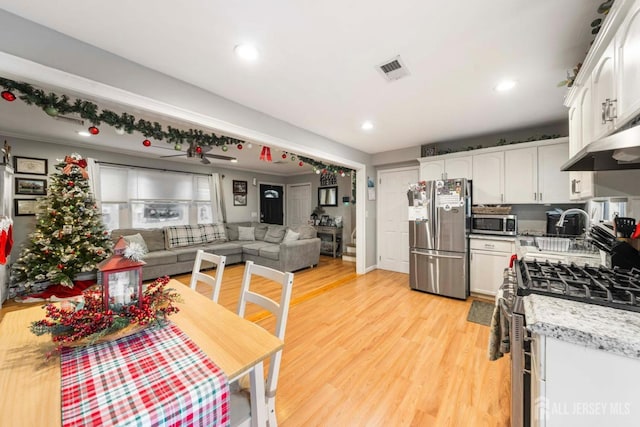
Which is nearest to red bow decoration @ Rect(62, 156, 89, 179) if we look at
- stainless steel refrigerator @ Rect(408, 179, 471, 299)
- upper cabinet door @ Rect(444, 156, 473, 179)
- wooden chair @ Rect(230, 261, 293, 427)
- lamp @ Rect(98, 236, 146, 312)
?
lamp @ Rect(98, 236, 146, 312)

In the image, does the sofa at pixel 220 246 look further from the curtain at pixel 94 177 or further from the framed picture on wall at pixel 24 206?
the framed picture on wall at pixel 24 206

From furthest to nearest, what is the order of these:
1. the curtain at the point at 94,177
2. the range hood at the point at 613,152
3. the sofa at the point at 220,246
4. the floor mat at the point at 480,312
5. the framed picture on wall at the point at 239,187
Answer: the framed picture on wall at the point at 239,187 < the sofa at the point at 220,246 < the curtain at the point at 94,177 < the floor mat at the point at 480,312 < the range hood at the point at 613,152

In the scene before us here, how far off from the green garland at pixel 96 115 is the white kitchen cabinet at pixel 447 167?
3.02m

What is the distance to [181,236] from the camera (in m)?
4.96

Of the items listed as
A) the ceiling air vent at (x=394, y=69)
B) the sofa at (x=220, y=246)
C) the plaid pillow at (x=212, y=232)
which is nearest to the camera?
the ceiling air vent at (x=394, y=69)

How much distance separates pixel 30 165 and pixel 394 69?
5.50m

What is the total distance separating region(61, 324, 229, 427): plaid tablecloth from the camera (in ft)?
2.13

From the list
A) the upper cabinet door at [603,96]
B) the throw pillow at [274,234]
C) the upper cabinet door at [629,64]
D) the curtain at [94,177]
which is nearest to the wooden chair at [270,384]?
the upper cabinet door at [629,64]

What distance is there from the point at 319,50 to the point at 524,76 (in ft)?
5.99

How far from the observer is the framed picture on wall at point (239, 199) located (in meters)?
6.59

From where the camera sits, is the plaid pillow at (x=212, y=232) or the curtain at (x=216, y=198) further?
the curtain at (x=216, y=198)

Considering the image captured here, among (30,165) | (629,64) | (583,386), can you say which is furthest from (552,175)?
(30,165)

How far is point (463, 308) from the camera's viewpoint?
306 cm

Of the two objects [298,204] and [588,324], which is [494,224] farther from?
[298,204]
